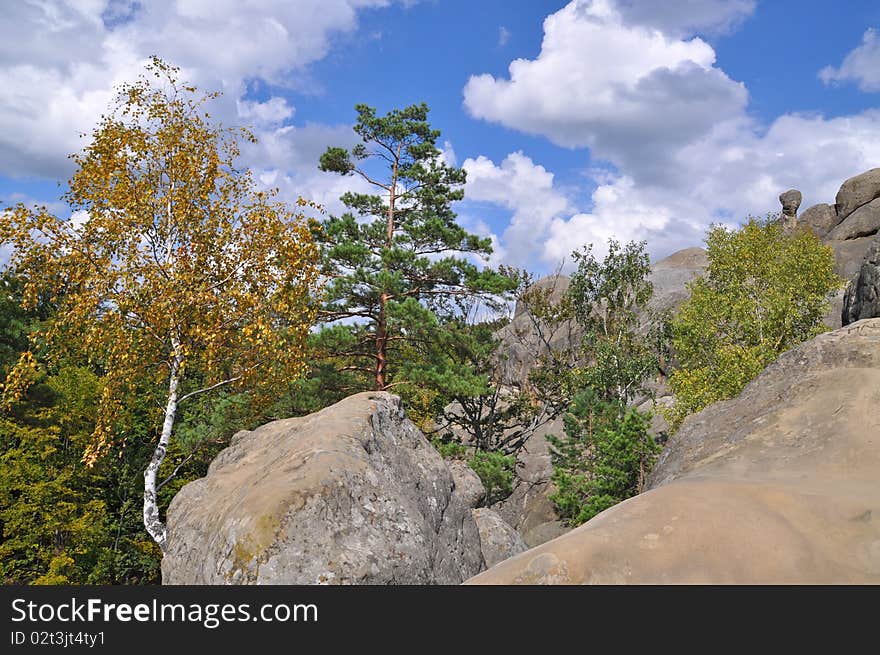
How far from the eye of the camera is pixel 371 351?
2500cm

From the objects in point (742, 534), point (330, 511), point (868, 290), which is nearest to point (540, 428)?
point (868, 290)

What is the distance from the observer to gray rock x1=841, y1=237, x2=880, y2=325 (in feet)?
85.4

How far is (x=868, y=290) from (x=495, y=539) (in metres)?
22.2

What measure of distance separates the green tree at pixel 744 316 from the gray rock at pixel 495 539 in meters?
15.4

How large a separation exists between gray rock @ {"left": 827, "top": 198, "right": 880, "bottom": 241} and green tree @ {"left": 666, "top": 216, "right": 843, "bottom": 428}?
811 inches

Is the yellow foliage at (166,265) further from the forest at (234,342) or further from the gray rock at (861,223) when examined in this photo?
the gray rock at (861,223)

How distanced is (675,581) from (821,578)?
4.33ft

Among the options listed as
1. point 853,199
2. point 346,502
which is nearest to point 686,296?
point 853,199

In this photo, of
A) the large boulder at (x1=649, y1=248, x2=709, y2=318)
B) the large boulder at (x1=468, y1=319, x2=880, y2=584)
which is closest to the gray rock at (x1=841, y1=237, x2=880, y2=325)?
the large boulder at (x1=649, y1=248, x2=709, y2=318)

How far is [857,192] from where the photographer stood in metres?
65.2

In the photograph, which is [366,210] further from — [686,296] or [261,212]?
[686,296]

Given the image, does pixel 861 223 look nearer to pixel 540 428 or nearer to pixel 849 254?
pixel 849 254

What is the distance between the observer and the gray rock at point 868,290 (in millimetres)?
26031

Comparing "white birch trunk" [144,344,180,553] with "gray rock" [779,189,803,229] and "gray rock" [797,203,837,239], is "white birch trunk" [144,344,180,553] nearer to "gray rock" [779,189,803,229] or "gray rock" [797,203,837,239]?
"gray rock" [797,203,837,239]
